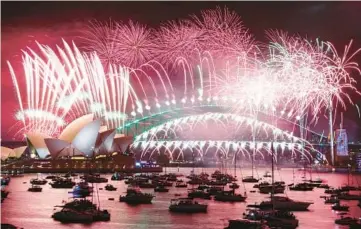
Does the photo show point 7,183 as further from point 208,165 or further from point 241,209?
point 208,165

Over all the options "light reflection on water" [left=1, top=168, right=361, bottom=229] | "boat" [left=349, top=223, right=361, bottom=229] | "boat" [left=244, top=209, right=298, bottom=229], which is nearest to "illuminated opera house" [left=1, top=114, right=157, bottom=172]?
"light reflection on water" [left=1, top=168, right=361, bottom=229]

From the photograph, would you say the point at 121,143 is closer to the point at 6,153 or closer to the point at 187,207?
the point at 6,153

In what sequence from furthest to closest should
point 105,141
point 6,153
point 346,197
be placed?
point 6,153, point 105,141, point 346,197

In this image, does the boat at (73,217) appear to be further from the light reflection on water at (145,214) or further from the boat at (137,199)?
the boat at (137,199)

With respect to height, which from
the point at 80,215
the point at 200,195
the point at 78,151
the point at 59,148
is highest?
the point at 59,148

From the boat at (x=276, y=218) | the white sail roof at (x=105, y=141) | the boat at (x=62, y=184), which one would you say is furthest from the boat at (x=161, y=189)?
the boat at (x=276, y=218)

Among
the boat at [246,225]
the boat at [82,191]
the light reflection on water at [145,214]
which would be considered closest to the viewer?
the boat at [246,225]

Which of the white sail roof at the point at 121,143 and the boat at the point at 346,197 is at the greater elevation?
the white sail roof at the point at 121,143

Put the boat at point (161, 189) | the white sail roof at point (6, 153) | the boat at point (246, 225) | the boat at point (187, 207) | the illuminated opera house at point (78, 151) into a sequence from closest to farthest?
the boat at point (246, 225) → the boat at point (187, 207) → the boat at point (161, 189) → the illuminated opera house at point (78, 151) → the white sail roof at point (6, 153)

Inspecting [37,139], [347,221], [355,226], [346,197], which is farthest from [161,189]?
[355,226]
